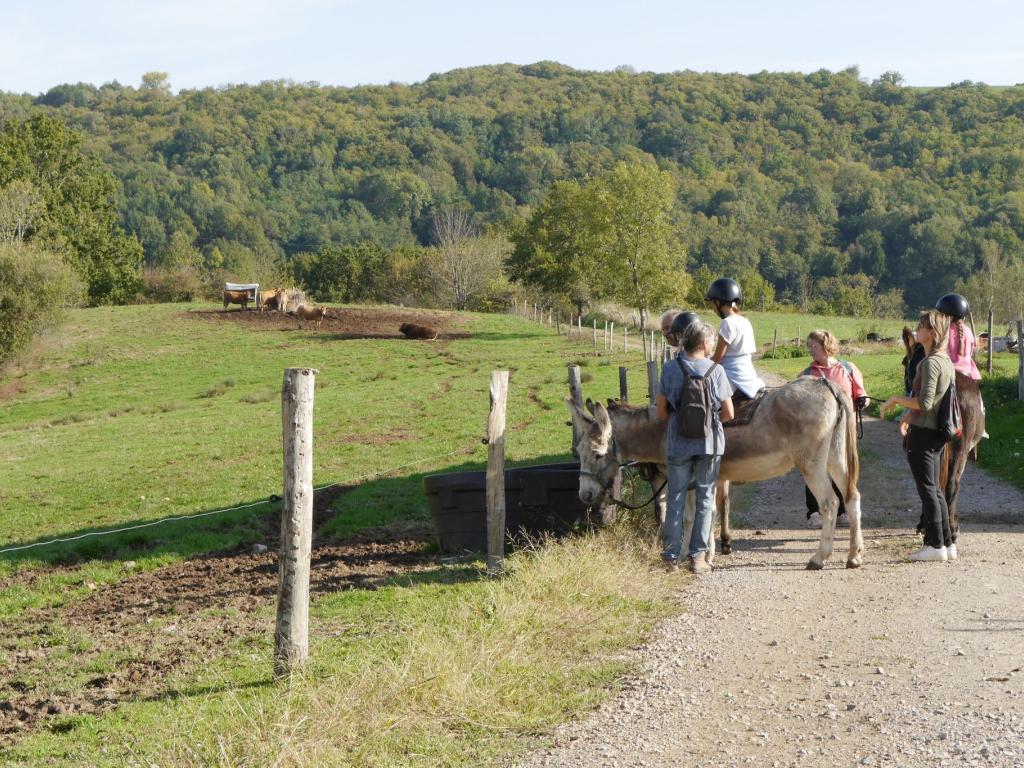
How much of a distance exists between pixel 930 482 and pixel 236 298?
52.7m

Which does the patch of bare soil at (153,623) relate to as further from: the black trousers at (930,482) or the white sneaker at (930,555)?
the black trousers at (930,482)

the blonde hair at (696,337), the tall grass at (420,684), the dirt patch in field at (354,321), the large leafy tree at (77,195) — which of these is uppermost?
the large leafy tree at (77,195)

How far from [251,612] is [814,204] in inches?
5099

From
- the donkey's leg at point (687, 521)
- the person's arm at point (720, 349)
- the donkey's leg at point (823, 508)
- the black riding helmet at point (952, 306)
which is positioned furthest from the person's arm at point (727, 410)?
the black riding helmet at point (952, 306)

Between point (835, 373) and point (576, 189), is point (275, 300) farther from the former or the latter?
point (835, 373)

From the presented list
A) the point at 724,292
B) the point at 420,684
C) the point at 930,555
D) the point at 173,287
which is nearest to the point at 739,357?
the point at 724,292

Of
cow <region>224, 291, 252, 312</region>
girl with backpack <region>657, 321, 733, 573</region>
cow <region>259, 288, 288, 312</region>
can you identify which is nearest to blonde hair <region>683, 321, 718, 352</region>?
girl with backpack <region>657, 321, 733, 573</region>

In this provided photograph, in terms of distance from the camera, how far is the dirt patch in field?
52.5m

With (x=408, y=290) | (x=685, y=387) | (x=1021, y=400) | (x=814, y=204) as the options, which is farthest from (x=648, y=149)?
(x=685, y=387)

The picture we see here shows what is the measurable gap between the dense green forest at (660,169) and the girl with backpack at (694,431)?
62223 millimetres

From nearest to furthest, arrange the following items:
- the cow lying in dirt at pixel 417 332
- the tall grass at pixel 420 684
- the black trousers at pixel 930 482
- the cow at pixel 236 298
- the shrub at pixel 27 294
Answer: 1. the tall grass at pixel 420 684
2. the black trousers at pixel 930 482
3. the shrub at pixel 27 294
4. the cow lying in dirt at pixel 417 332
5. the cow at pixel 236 298

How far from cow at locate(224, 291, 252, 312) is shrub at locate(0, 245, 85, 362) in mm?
13978

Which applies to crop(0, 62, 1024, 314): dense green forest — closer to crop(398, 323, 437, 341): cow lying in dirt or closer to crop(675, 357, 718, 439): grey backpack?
crop(398, 323, 437, 341): cow lying in dirt

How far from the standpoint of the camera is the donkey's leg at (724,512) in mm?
10969
